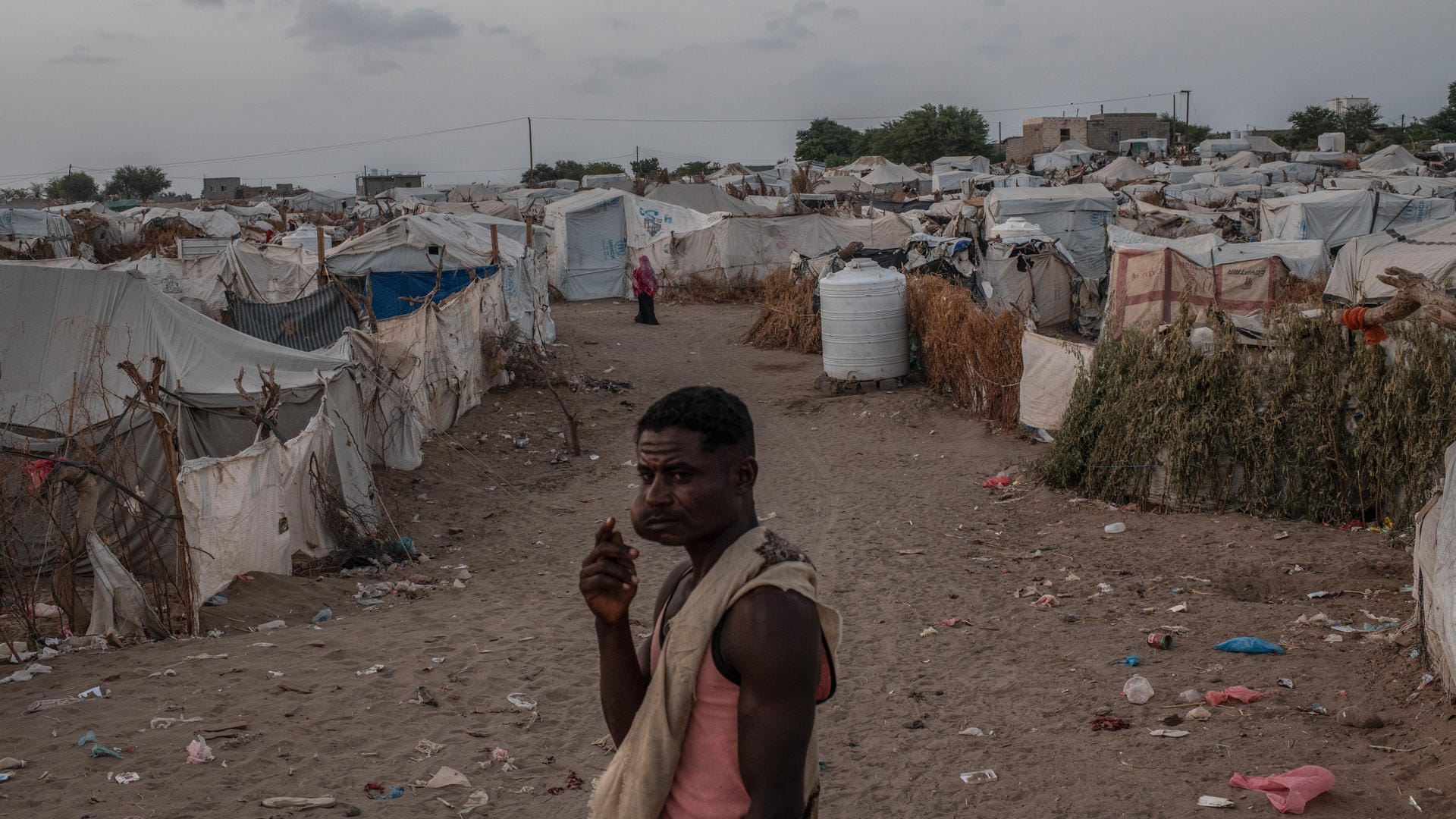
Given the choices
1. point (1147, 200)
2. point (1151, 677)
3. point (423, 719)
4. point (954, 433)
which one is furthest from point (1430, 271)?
point (1147, 200)

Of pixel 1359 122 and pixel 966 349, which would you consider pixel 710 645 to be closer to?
pixel 966 349

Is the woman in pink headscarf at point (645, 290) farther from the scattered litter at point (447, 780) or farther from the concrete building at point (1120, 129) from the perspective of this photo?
the concrete building at point (1120, 129)

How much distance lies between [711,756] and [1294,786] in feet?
11.0

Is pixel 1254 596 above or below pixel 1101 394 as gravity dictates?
below

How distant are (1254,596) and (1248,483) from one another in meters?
1.79

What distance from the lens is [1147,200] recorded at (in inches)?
1308

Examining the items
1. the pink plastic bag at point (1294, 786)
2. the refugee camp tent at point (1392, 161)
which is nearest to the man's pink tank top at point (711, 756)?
the pink plastic bag at point (1294, 786)

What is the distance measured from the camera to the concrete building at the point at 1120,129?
7262cm

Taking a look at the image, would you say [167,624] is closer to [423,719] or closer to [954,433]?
[423,719]

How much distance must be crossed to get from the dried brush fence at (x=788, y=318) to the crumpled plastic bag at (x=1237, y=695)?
1416cm

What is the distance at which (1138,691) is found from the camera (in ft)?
18.6

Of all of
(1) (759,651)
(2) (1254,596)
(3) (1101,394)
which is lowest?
(2) (1254,596)

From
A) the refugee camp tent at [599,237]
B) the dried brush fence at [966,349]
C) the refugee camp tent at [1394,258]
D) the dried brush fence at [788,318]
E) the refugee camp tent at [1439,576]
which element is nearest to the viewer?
the refugee camp tent at [1439,576]

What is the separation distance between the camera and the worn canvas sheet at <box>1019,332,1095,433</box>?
1113 centimetres
